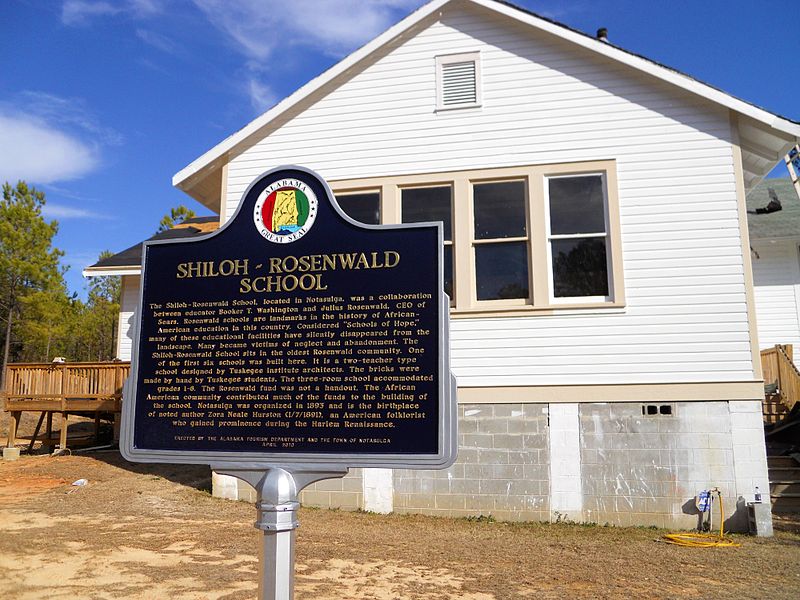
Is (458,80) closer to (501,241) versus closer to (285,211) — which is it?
(501,241)

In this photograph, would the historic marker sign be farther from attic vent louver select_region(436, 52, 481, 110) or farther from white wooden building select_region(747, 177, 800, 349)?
white wooden building select_region(747, 177, 800, 349)

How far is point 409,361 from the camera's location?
4133mm

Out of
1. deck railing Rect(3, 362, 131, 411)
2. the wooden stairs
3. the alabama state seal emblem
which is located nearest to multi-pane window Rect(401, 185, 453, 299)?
the wooden stairs

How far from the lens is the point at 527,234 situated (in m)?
10.3

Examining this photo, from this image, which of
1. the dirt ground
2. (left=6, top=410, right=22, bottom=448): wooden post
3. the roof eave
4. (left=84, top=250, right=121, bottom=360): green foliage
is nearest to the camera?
the dirt ground

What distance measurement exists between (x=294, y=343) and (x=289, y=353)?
2.9 inches

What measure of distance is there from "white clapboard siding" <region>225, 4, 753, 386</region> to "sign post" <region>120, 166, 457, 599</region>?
597 cm

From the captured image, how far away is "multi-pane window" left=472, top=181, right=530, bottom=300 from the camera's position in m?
10.3

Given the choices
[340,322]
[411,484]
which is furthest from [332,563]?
[340,322]

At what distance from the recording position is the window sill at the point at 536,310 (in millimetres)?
9773

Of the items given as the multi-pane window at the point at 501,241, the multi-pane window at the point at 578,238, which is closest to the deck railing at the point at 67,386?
the multi-pane window at the point at 501,241

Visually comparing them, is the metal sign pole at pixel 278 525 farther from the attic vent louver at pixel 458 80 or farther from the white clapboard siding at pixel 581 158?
the attic vent louver at pixel 458 80

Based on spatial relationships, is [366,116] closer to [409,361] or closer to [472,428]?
[472,428]

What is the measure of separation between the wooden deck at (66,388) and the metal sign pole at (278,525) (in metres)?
14.0
